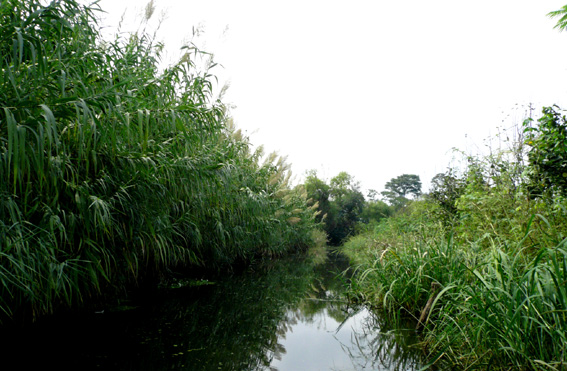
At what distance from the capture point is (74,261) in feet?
9.83

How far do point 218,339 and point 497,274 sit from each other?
2145 mm

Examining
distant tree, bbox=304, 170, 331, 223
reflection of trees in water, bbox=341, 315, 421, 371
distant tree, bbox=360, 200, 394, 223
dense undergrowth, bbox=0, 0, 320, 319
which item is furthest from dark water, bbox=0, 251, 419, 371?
distant tree, bbox=360, 200, 394, 223

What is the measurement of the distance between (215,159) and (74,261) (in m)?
2.00

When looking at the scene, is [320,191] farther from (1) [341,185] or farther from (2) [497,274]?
(2) [497,274]

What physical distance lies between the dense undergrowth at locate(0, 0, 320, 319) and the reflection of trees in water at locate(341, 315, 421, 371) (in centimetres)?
211

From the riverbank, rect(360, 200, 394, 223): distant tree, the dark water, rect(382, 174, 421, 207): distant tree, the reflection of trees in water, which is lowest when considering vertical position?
the dark water

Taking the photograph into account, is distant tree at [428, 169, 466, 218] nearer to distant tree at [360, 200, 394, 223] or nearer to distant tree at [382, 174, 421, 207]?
distant tree at [360, 200, 394, 223]

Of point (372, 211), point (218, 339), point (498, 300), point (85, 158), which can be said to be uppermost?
point (372, 211)

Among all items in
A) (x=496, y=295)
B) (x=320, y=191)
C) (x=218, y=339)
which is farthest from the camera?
(x=320, y=191)

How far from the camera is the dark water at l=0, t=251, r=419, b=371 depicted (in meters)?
2.43

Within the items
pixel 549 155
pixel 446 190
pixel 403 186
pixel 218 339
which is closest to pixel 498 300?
pixel 218 339

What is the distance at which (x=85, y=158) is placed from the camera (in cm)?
288

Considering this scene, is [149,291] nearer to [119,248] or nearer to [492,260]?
[119,248]

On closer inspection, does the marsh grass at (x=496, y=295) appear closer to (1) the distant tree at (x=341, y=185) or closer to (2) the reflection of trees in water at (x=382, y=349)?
(2) the reflection of trees in water at (x=382, y=349)
